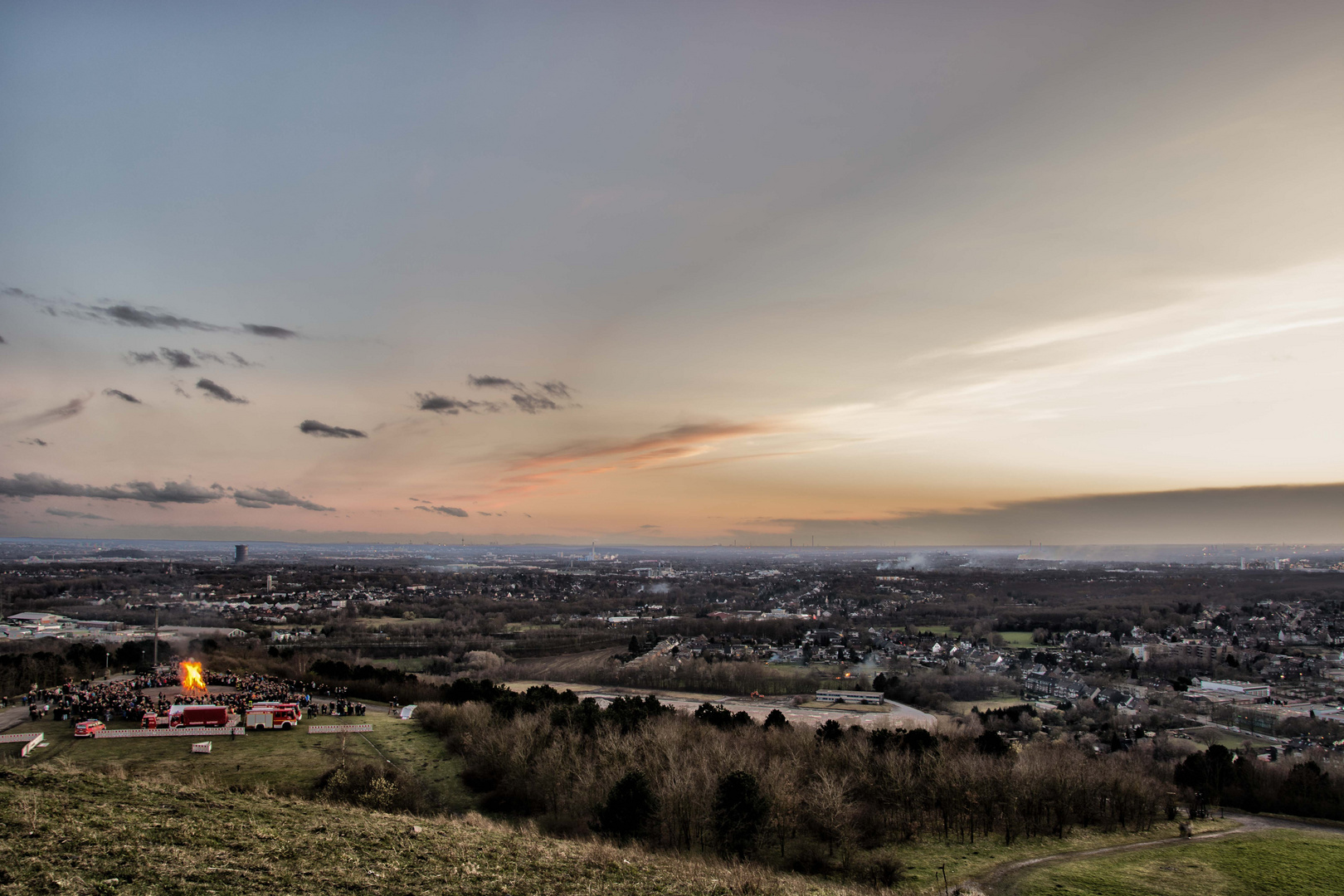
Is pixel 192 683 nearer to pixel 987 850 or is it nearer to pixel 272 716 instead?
pixel 272 716

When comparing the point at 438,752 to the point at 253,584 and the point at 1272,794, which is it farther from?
the point at 253,584

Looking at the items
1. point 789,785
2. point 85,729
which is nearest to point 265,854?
point 789,785

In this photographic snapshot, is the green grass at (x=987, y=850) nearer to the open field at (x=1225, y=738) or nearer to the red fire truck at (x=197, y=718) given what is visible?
the open field at (x=1225, y=738)

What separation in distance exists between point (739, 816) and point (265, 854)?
16537 millimetres

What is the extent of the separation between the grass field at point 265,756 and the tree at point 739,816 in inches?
523

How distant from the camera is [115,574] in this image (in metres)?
143

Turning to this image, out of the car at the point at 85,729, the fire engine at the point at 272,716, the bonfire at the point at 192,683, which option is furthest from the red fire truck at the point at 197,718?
the bonfire at the point at 192,683

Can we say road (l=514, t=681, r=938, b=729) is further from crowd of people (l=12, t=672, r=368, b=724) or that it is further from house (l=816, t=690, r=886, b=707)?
crowd of people (l=12, t=672, r=368, b=724)

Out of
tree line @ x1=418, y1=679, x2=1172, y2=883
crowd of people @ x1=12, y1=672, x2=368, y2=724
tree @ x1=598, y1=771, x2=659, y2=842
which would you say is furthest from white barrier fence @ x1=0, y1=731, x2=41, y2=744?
tree @ x1=598, y1=771, x2=659, y2=842

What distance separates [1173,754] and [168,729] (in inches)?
2451

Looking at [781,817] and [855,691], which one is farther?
[855,691]

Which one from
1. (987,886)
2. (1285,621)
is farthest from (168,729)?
(1285,621)

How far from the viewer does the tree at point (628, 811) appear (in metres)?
25.3

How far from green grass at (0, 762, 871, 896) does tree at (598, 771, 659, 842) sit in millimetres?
5374
